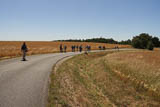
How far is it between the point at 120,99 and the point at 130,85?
248 centimetres

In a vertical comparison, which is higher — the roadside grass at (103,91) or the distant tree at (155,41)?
the distant tree at (155,41)

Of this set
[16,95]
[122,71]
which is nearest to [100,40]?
[122,71]

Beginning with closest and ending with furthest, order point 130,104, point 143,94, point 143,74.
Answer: point 130,104 < point 143,94 < point 143,74

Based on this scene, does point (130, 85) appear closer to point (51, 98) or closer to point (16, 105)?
point (51, 98)

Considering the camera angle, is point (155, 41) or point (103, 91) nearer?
point (103, 91)

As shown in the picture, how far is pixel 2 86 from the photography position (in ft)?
20.1

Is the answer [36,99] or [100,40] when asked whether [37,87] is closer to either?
[36,99]

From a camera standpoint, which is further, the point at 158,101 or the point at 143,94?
the point at 143,94

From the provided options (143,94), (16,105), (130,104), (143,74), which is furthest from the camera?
(143,74)

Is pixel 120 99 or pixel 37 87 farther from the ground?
pixel 37 87

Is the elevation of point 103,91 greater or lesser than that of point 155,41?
lesser

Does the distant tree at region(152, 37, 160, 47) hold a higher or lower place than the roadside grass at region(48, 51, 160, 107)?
higher

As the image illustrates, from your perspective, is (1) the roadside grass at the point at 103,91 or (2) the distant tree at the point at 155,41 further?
(2) the distant tree at the point at 155,41

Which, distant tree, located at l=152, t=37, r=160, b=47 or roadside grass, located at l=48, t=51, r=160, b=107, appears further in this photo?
distant tree, located at l=152, t=37, r=160, b=47
